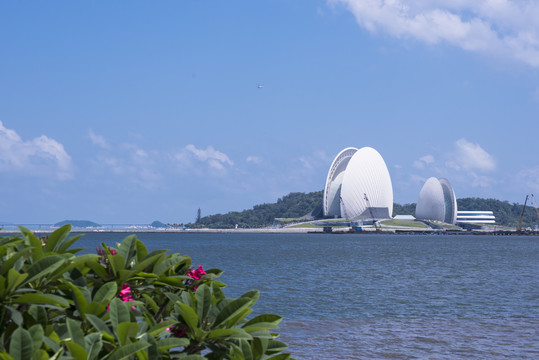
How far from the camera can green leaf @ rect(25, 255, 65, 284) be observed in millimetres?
3361

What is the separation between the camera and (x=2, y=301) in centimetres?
324

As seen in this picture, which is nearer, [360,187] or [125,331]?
[125,331]

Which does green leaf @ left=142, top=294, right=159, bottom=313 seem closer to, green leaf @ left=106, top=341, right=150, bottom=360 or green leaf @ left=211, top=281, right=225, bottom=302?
green leaf @ left=211, top=281, right=225, bottom=302

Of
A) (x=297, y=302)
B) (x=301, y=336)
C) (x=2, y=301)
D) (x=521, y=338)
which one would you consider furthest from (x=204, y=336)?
(x=297, y=302)

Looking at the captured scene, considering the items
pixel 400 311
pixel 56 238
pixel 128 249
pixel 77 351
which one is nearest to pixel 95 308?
pixel 77 351

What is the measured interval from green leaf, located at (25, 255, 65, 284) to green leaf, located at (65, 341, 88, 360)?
58 cm

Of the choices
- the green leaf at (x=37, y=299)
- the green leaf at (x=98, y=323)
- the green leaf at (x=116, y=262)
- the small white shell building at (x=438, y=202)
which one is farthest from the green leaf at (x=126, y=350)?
the small white shell building at (x=438, y=202)

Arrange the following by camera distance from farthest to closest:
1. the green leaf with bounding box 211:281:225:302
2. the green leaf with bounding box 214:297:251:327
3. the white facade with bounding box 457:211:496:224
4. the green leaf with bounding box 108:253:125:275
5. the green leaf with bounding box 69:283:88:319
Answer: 1. the white facade with bounding box 457:211:496:224
2. the green leaf with bounding box 211:281:225:302
3. the green leaf with bounding box 108:253:125:275
4. the green leaf with bounding box 214:297:251:327
5. the green leaf with bounding box 69:283:88:319

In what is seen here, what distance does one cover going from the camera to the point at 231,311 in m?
3.77

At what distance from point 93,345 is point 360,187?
520ft

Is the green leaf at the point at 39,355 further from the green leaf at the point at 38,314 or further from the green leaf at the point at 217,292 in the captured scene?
the green leaf at the point at 217,292

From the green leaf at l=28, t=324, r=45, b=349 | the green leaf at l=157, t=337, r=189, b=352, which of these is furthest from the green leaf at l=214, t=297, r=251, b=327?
the green leaf at l=28, t=324, r=45, b=349

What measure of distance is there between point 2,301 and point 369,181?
160 metres

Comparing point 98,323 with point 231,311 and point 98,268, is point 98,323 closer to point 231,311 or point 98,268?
point 98,268
